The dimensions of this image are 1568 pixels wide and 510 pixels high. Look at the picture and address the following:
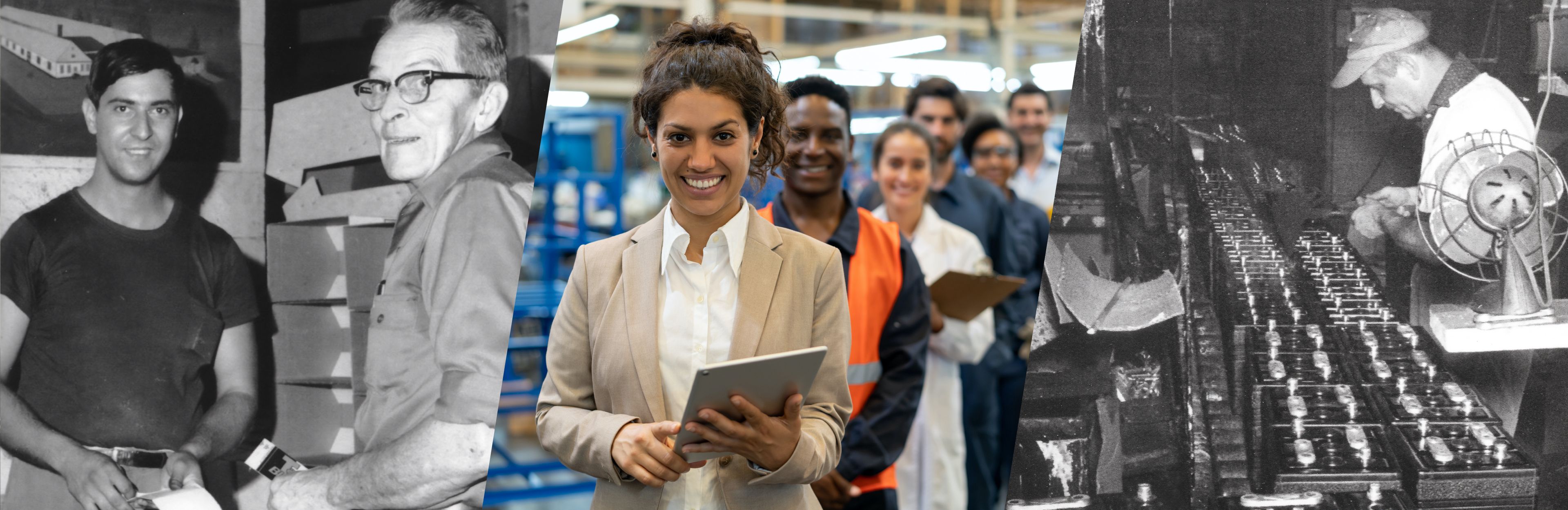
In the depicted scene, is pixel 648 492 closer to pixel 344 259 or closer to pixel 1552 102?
pixel 344 259

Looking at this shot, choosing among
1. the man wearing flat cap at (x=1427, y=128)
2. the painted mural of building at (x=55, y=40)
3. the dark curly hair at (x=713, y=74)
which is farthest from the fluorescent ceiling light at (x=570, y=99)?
the man wearing flat cap at (x=1427, y=128)

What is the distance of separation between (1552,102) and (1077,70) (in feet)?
2.36

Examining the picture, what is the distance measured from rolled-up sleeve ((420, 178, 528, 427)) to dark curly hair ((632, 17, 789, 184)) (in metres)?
0.31

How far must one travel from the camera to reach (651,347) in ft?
4.53

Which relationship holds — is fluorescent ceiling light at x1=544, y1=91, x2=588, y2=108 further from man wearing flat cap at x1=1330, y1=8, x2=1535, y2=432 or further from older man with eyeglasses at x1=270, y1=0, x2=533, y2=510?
man wearing flat cap at x1=1330, y1=8, x2=1535, y2=432

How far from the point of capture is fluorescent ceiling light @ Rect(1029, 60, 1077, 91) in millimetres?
11195

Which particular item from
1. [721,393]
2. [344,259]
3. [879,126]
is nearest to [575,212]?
[879,126]

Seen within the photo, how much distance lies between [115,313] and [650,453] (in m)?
0.96

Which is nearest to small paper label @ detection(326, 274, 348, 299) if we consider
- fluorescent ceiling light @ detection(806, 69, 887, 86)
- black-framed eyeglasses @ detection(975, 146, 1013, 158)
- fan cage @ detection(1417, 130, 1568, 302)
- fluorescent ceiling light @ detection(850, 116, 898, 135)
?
fan cage @ detection(1417, 130, 1568, 302)

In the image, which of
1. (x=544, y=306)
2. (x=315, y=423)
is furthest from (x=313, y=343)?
(x=544, y=306)

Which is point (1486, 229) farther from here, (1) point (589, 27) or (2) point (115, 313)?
(1) point (589, 27)

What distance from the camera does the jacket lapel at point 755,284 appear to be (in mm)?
1387

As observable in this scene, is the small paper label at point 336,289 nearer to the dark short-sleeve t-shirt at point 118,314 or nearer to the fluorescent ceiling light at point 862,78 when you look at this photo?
the dark short-sleeve t-shirt at point 118,314

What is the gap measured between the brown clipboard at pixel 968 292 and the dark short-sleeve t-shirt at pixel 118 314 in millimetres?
1448
